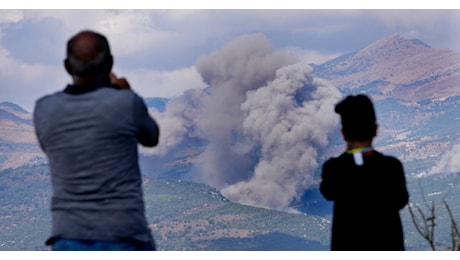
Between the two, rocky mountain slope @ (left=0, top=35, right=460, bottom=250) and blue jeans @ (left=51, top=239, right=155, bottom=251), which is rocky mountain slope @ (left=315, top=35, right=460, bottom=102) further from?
blue jeans @ (left=51, top=239, right=155, bottom=251)

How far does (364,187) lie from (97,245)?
910 millimetres

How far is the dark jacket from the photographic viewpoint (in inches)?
98.5

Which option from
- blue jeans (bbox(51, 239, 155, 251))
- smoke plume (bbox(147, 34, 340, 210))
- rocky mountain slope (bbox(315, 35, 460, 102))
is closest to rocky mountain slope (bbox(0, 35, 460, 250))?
rocky mountain slope (bbox(315, 35, 460, 102))

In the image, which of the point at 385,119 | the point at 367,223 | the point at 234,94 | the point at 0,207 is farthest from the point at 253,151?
the point at 367,223

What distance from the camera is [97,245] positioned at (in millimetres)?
2254

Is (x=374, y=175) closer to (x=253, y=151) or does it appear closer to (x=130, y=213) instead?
(x=130, y=213)

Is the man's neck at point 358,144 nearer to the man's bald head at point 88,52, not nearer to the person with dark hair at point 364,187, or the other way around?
the person with dark hair at point 364,187

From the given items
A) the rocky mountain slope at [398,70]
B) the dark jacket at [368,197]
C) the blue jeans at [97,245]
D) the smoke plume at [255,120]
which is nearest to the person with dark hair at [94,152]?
the blue jeans at [97,245]

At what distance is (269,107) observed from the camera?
12.0 m

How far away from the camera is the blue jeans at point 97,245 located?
7.37ft

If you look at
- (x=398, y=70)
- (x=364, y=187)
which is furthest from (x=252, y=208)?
(x=364, y=187)

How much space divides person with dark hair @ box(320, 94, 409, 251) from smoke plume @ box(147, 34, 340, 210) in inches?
253

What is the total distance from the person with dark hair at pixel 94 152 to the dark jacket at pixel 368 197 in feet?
2.14

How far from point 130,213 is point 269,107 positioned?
32.3 feet
